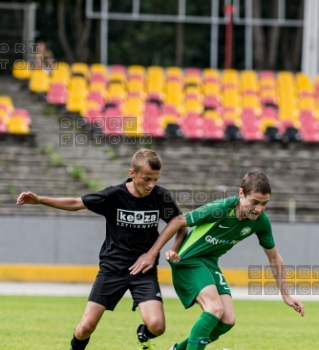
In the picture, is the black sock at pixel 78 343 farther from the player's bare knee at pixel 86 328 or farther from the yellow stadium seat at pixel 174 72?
the yellow stadium seat at pixel 174 72

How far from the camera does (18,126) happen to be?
21.4 m

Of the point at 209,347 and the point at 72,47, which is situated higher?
the point at 72,47

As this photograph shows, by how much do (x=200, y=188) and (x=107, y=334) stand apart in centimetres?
876

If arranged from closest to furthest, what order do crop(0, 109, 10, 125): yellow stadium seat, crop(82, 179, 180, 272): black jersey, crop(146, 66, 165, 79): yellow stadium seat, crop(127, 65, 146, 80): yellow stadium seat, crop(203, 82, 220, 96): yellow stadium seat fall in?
crop(82, 179, 180, 272): black jersey
crop(0, 109, 10, 125): yellow stadium seat
crop(203, 82, 220, 96): yellow stadium seat
crop(127, 65, 146, 80): yellow stadium seat
crop(146, 66, 165, 79): yellow stadium seat

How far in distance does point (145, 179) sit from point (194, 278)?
2.99ft

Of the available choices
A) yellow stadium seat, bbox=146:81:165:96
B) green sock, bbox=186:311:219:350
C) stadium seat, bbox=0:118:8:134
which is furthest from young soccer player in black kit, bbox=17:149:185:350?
yellow stadium seat, bbox=146:81:165:96

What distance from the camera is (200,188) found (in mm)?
18969

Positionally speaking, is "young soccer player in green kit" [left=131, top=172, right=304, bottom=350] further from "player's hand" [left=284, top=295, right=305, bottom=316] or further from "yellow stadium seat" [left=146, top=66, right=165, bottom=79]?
"yellow stadium seat" [left=146, top=66, right=165, bottom=79]

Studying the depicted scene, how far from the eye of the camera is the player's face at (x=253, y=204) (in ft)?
24.6

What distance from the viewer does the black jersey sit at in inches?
313

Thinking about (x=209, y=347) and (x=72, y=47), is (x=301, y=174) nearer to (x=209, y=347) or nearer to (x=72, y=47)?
(x=72, y=47)

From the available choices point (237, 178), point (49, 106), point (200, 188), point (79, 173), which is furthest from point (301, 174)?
point (49, 106)

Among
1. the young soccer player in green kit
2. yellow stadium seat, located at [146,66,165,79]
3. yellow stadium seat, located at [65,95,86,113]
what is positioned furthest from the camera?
yellow stadium seat, located at [146,66,165,79]

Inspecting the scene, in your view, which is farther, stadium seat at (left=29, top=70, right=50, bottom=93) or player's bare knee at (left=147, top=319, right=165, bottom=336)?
stadium seat at (left=29, top=70, right=50, bottom=93)
